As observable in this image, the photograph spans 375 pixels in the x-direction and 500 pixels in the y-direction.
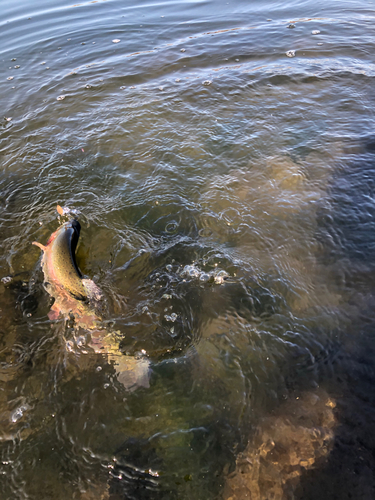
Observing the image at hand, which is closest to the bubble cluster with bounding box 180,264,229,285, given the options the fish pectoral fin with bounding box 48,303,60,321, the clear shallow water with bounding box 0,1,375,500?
the clear shallow water with bounding box 0,1,375,500

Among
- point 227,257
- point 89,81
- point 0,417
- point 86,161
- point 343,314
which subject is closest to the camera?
point 0,417

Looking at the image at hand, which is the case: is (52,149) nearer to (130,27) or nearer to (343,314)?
(343,314)

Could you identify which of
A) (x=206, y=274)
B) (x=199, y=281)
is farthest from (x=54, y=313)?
(x=206, y=274)

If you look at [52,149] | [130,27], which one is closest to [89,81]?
[52,149]

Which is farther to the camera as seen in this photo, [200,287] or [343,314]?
[200,287]

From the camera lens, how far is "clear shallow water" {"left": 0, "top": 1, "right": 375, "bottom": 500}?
291 centimetres

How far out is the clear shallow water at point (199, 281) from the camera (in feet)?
9.56

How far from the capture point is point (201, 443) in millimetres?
2998

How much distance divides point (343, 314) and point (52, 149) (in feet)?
21.0

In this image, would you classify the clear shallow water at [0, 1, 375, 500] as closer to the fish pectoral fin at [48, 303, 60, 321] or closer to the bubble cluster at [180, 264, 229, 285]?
the bubble cluster at [180, 264, 229, 285]

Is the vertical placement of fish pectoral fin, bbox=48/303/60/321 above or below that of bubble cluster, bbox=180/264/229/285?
above

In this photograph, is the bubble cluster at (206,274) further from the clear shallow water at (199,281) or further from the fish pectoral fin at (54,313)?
the fish pectoral fin at (54,313)

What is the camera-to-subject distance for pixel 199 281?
13.8 feet

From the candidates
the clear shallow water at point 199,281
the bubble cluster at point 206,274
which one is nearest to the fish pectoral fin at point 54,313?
the clear shallow water at point 199,281
